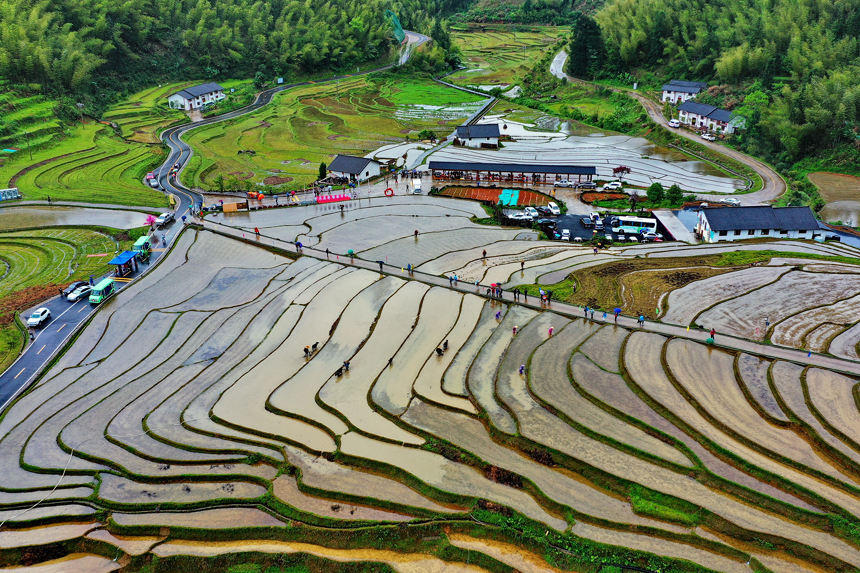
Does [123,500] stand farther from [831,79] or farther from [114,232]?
[831,79]

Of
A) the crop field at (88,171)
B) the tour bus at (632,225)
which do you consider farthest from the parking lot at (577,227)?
the crop field at (88,171)

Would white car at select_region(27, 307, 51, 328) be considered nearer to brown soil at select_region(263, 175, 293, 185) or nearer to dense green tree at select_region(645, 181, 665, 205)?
brown soil at select_region(263, 175, 293, 185)

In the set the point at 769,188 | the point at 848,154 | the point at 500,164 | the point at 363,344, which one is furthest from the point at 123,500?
the point at 848,154

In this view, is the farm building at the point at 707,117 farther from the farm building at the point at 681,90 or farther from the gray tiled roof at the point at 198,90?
the gray tiled roof at the point at 198,90

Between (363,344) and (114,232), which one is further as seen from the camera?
(114,232)

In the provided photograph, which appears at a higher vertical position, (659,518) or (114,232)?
(114,232)

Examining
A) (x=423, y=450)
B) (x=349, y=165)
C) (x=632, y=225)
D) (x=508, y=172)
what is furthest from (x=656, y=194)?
(x=423, y=450)

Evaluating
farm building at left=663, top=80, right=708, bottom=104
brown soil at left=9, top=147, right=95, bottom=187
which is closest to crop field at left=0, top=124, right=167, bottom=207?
brown soil at left=9, top=147, right=95, bottom=187
